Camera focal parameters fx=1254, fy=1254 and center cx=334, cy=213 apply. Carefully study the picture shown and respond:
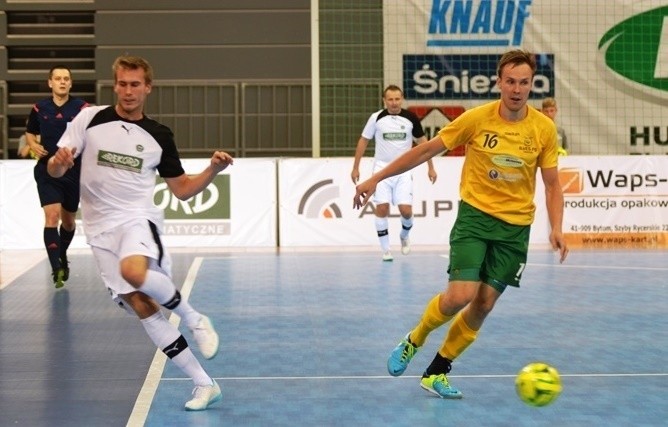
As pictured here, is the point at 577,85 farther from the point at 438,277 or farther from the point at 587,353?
the point at 587,353

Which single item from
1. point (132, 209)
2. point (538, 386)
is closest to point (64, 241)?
point (132, 209)

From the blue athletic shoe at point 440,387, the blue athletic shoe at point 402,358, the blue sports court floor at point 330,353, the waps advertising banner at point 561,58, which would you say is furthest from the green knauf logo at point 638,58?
the blue athletic shoe at point 440,387

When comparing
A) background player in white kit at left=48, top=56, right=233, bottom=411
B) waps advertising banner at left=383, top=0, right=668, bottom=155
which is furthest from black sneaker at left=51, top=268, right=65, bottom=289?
waps advertising banner at left=383, top=0, right=668, bottom=155

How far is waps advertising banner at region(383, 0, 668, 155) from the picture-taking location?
1952 cm

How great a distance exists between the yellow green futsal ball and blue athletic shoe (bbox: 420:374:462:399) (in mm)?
478

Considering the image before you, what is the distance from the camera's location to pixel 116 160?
22.4 feet

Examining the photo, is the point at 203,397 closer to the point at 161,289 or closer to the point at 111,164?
the point at 161,289

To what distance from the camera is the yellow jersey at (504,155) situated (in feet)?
22.8

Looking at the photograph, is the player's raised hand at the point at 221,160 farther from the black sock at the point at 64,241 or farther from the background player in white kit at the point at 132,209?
the black sock at the point at 64,241

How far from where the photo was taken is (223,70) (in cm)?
2273

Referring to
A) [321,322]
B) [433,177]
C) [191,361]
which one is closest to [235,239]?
[433,177]

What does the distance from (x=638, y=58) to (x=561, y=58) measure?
54.2 inches

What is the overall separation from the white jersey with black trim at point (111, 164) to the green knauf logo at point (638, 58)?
14468mm

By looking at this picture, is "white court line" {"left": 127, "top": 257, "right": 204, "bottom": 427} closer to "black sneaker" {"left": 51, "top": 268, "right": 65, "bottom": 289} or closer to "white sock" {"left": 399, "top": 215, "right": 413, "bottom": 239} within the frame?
"black sneaker" {"left": 51, "top": 268, "right": 65, "bottom": 289}
